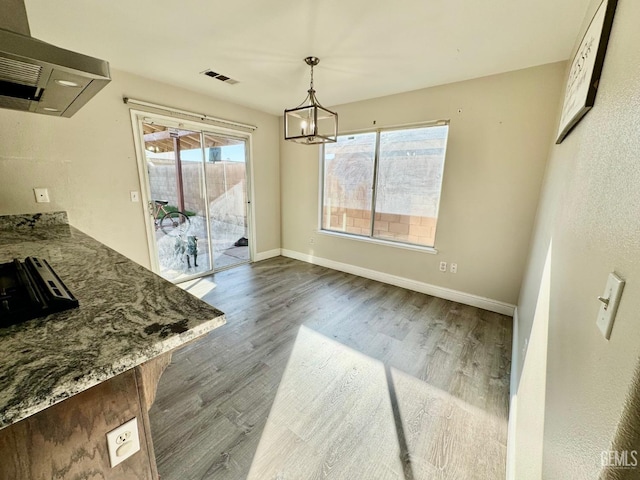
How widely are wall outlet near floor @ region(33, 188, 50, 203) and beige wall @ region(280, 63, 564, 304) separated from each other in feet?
11.5

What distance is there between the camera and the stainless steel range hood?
2.69 feet

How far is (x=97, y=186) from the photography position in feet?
8.75

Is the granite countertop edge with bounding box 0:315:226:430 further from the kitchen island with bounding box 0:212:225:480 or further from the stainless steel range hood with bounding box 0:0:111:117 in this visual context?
the stainless steel range hood with bounding box 0:0:111:117

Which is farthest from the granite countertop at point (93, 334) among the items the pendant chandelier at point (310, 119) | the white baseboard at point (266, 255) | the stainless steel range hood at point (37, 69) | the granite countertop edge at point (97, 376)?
the white baseboard at point (266, 255)

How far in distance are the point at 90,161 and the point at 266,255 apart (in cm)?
270

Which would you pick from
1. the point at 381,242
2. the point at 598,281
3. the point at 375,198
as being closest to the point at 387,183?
the point at 375,198

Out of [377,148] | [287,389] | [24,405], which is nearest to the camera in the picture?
[24,405]

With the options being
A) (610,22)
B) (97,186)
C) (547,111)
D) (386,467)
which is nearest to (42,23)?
(97,186)

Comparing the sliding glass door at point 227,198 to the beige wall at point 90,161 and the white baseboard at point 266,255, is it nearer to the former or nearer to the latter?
the white baseboard at point 266,255

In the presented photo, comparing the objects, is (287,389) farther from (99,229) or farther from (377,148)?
(377,148)

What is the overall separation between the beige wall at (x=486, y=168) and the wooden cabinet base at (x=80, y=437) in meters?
3.17

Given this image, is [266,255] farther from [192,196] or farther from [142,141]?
[142,141]

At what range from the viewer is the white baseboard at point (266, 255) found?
4.52m

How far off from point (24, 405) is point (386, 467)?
1.49 m
